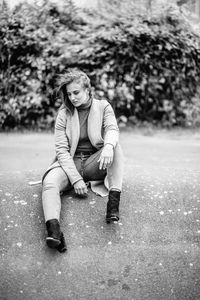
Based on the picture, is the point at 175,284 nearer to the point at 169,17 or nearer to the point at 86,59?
the point at 86,59

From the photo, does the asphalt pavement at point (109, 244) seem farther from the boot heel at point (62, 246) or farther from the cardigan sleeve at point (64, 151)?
the cardigan sleeve at point (64, 151)

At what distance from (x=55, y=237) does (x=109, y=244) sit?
50 centimetres

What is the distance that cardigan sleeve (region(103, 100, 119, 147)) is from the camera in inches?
135

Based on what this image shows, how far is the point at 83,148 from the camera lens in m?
3.65

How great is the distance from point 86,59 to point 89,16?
71cm

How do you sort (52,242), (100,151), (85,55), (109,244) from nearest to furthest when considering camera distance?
1. (52,242)
2. (109,244)
3. (100,151)
4. (85,55)

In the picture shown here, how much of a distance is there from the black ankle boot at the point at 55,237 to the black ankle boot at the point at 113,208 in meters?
0.42

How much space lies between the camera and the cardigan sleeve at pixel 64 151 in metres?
3.40

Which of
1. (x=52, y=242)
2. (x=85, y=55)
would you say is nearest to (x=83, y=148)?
(x=52, y=242)

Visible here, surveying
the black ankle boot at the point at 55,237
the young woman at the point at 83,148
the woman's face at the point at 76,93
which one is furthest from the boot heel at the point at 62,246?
the woman's face at the point at 76,93

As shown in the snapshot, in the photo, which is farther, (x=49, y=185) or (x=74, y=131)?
(x=74, y=131)

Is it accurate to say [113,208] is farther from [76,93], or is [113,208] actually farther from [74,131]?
[76,93]

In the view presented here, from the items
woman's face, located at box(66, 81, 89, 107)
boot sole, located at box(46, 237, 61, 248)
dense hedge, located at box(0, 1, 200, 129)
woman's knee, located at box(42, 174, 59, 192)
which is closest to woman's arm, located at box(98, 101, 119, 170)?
woman's face, located at box(66, 81, 89, 107)

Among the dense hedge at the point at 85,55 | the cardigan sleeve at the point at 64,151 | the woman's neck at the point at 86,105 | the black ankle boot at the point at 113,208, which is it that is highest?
the dense hedge at the point at 85,55
